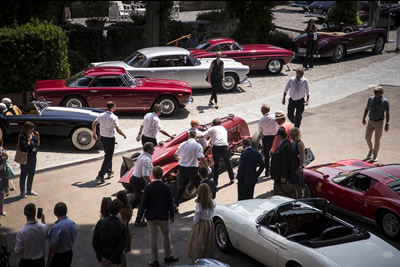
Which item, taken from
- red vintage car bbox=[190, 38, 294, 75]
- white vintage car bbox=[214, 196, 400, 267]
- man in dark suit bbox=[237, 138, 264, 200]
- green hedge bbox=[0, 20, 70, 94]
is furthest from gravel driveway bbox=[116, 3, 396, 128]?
white vintage car bbox=[214, 196, 400, 267]

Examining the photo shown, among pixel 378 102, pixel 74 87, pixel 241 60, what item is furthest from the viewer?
pixel 241 60

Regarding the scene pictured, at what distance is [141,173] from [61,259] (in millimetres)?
2607

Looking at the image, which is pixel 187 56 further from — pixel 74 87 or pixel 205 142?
pixel 205 142

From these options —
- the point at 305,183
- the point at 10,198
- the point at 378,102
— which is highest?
the point at 378,102

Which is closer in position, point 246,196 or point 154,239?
point 154,239

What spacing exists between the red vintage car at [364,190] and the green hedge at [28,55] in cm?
1060

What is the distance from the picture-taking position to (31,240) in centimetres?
664

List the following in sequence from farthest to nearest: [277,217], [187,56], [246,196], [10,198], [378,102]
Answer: [187,56], [378,102], [10,198], [246,196], [277,217]

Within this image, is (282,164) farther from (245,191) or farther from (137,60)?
(137,60)

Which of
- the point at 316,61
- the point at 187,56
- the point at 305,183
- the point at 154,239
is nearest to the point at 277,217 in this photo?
the point at 154,239

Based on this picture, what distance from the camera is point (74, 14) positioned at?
33344 millimetres

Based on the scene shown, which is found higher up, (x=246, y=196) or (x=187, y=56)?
(x=187, y=56)

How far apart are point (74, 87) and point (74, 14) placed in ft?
64.2

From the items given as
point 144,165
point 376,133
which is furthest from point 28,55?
point 376,133
